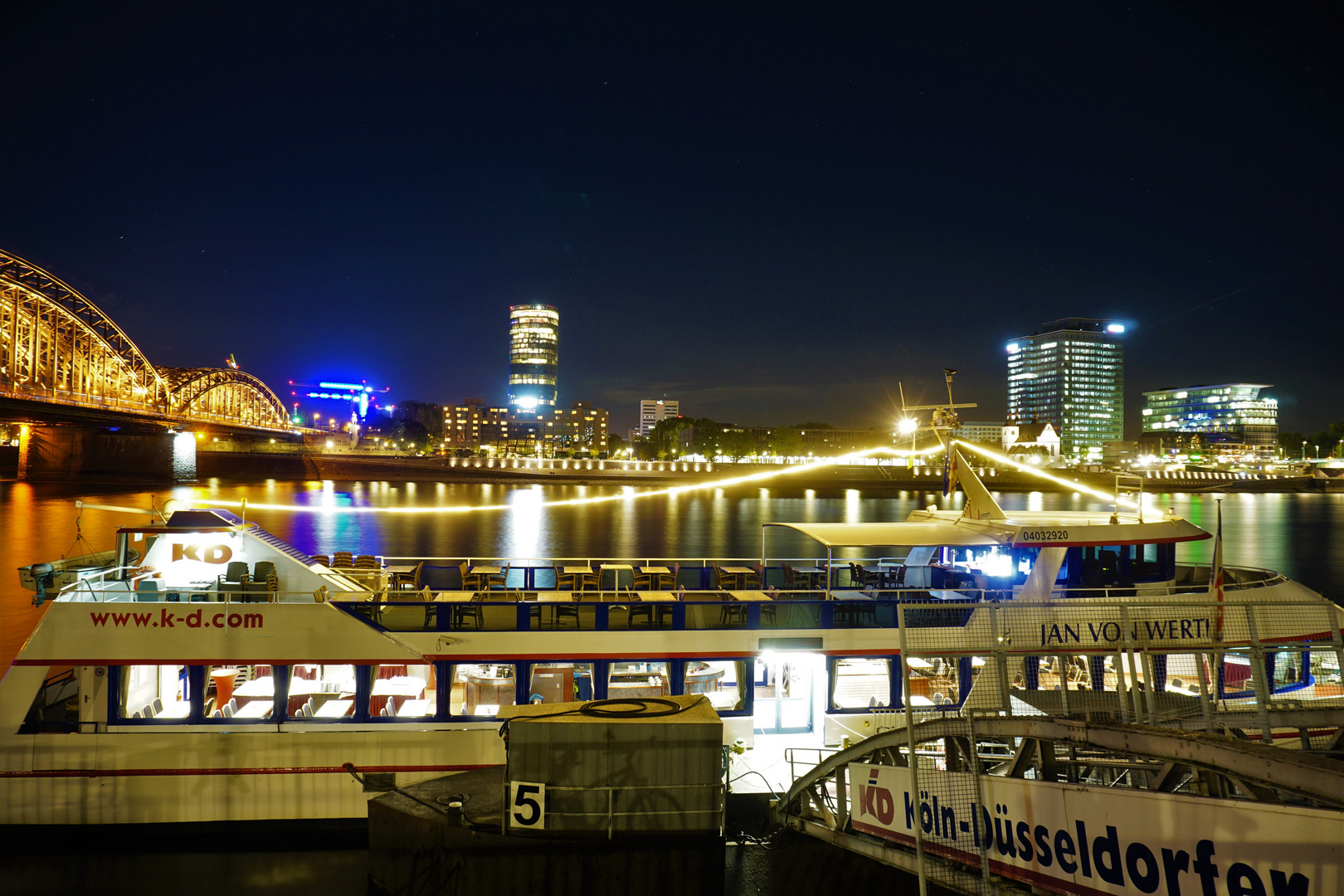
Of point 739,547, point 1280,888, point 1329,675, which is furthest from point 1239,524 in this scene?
point 1280,888

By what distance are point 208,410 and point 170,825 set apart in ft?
470

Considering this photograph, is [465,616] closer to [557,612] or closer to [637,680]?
[557,612]

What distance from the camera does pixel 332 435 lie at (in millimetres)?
149500

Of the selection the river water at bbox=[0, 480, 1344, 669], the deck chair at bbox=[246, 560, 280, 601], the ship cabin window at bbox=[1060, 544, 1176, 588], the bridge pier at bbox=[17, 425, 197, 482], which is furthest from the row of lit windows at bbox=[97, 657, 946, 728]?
the bridge pier at bbox=[17, 425, 197, 482]

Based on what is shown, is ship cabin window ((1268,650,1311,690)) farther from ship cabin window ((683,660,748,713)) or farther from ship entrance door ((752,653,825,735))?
ship cabin window ((683,660,748,713))

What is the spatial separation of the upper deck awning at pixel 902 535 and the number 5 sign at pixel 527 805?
16.4 ft

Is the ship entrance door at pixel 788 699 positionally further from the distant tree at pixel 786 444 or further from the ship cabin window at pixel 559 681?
the distant tree at pixel 786 444

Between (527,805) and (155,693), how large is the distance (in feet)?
20.0

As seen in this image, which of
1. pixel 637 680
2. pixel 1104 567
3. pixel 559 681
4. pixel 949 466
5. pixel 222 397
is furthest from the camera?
pixel 222 397

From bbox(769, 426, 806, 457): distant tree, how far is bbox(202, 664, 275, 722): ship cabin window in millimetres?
138693

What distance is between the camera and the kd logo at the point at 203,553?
1084cm

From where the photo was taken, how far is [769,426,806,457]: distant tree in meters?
150

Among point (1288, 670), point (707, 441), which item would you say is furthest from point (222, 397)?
point (1288, 670)

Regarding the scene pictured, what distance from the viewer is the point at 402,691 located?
33.4 feet
